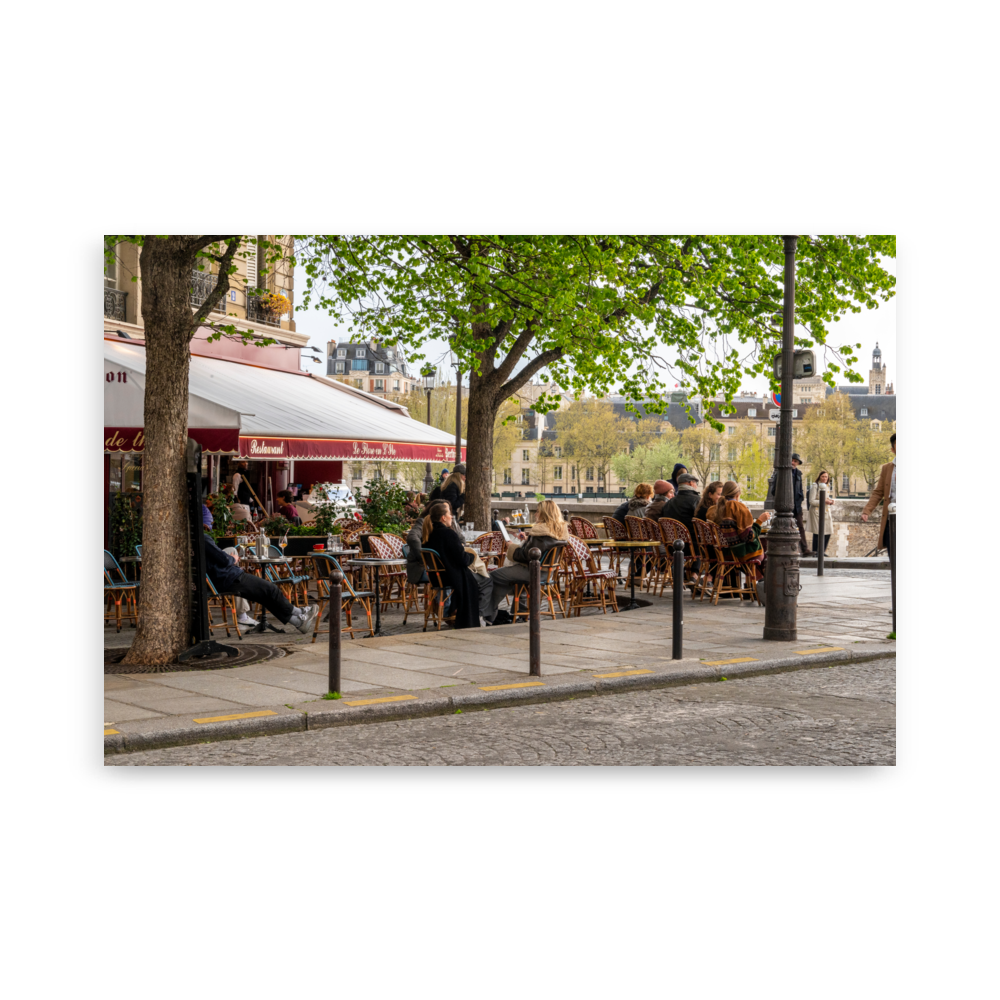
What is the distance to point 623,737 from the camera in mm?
6969

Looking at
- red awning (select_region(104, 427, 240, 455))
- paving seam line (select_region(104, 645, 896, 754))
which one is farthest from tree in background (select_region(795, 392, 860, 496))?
paving seam line (select_region(104, 645, 896, 754))

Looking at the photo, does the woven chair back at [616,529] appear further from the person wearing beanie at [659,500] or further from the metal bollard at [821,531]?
the metal bollard at [821,531]

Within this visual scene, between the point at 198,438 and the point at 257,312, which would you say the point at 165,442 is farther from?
the point at 257,312

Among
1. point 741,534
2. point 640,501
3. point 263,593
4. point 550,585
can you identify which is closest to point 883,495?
point 741,534

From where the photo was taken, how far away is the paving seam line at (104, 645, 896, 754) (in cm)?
687

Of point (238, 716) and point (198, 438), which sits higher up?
point (198, 438)

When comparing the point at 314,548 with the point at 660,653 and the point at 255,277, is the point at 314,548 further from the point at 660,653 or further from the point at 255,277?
the point at 255,277

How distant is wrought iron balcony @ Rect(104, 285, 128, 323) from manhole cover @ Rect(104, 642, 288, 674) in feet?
37.9

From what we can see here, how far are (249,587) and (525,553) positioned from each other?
285 centimetres

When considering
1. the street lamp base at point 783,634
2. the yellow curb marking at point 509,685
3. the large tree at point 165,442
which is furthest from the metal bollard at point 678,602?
the large tree at point 165,442

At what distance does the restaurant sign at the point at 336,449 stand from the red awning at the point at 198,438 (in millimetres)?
831

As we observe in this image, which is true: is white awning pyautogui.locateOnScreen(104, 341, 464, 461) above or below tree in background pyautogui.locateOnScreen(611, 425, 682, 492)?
below

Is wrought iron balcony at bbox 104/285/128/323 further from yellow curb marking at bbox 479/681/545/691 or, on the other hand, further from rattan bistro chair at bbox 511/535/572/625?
yellow curb marking at bbox 479/681/545/691
